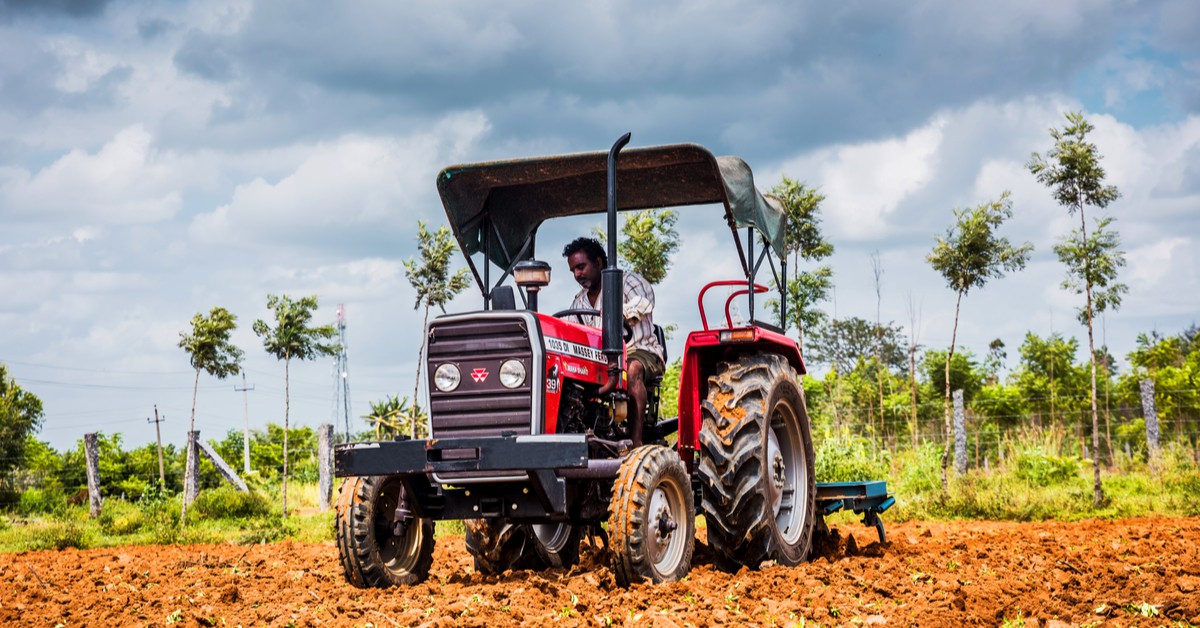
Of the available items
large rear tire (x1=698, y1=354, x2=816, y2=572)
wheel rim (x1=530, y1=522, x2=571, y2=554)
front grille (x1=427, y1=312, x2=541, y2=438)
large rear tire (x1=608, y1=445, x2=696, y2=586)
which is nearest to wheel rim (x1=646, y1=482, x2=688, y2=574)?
large rear tire (x1=608, y1=445, x2=696, y2=586)

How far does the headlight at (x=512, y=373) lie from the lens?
6629 mm

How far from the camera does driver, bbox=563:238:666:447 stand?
7281mm

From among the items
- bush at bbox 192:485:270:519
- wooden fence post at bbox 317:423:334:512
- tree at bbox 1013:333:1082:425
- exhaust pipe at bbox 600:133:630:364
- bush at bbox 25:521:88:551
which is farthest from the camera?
tree at bbox 1013:333:1082:425

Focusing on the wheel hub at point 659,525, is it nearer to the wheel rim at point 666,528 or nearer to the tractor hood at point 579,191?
the wheel rim at point 666,528

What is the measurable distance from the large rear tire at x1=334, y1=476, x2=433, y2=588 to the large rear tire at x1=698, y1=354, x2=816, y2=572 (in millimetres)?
1906

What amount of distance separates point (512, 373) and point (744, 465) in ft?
5.13

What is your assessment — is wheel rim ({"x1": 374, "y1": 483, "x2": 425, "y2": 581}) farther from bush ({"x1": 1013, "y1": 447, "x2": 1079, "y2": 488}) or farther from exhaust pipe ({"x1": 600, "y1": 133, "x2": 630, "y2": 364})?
bush ({"x1": 1013, "y1": 447, "x2": 1079, "y2": 488})

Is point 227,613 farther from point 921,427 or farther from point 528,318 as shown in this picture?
point 921,427

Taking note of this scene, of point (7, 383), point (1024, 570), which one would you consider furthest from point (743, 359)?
point (7, 383)

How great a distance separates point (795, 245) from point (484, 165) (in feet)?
35.4

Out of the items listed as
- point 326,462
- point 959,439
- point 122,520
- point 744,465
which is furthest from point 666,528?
point 326,462

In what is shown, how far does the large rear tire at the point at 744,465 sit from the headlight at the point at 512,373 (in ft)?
4.13

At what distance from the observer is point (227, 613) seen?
628 cm

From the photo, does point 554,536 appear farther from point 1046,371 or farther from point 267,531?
point 1046,371
